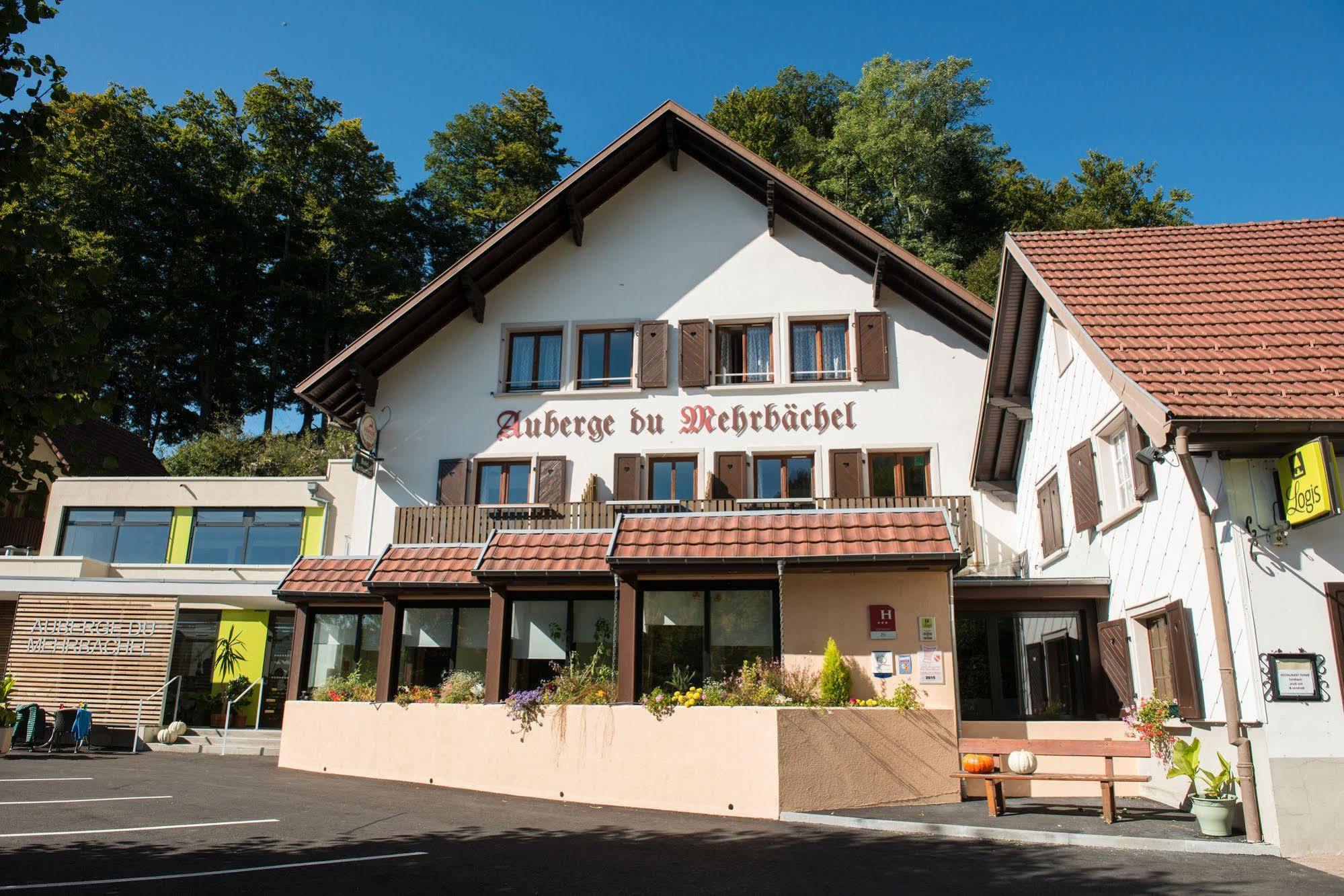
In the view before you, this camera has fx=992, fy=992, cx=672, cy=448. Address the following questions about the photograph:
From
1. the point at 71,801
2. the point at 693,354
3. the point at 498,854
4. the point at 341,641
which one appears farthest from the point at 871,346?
the point at 71,801

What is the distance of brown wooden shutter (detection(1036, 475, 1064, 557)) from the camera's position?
15109 millimetres

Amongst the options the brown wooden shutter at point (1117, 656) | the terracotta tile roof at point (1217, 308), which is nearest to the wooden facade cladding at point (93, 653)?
the brown wooden shutter at point (1117, 656)

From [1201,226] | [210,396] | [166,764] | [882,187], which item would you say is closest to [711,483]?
[1201,226]

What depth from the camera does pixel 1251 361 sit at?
1027 cm

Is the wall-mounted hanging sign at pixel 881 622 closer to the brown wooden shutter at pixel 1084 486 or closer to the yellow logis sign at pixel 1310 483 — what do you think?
the brown wooden shutter at pixel 1084 486

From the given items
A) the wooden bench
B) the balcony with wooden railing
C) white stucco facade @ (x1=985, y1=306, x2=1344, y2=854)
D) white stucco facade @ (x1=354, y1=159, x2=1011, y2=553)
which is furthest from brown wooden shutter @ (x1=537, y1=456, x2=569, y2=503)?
white stucco facade @ (x1=985, y1=306, x2=1344, y2=854)

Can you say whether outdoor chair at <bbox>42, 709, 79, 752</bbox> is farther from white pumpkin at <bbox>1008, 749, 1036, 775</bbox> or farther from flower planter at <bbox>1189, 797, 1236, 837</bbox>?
flower planter at <bbox>1189, 797, 1236, 837</bbox>

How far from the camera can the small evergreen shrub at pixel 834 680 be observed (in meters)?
12.2

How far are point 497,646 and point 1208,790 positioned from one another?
30.4 ft

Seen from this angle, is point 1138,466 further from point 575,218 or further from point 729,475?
point 575,218

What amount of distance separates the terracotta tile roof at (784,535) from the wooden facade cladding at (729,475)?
498 cm

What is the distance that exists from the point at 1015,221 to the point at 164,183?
32755mm

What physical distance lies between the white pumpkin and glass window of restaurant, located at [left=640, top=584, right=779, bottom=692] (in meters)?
3.68

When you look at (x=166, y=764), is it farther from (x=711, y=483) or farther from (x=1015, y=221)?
(x=1015, y=221)
